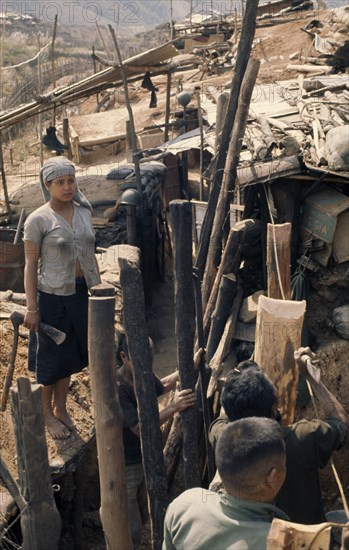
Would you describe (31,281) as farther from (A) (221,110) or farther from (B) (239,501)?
(A) (221,110)

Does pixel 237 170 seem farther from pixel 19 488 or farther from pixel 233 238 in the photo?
pixel 19 488

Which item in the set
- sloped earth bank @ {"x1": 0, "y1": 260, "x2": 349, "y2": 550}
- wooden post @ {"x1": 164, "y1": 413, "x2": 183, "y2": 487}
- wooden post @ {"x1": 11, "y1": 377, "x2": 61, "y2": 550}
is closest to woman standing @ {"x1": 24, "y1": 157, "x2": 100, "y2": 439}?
sloped earth bank @ {"x1": 0, "y1": 260, "x2": 349, "y2": 550}

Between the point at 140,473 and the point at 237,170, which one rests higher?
the point at 237,170

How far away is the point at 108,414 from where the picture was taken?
4.08 metres

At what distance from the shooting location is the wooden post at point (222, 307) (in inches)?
242

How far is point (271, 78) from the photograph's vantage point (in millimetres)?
16516

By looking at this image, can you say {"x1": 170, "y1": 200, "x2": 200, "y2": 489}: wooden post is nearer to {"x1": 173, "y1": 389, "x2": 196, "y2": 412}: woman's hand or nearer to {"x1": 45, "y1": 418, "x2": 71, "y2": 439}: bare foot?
{"x1": 173, "y1": 389, "x2": 196, "y2": 412}: woman's hand

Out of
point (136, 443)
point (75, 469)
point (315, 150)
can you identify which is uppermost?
point (315, 150)

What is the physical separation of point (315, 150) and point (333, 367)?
1.85 m

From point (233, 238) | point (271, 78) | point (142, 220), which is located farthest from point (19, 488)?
point (271, 78)

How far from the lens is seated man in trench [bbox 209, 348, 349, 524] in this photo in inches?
142

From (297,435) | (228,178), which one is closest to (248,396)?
(297,435)

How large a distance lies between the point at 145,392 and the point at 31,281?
1.23 m

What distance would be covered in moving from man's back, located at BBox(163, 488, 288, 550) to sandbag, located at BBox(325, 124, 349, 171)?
381cm
